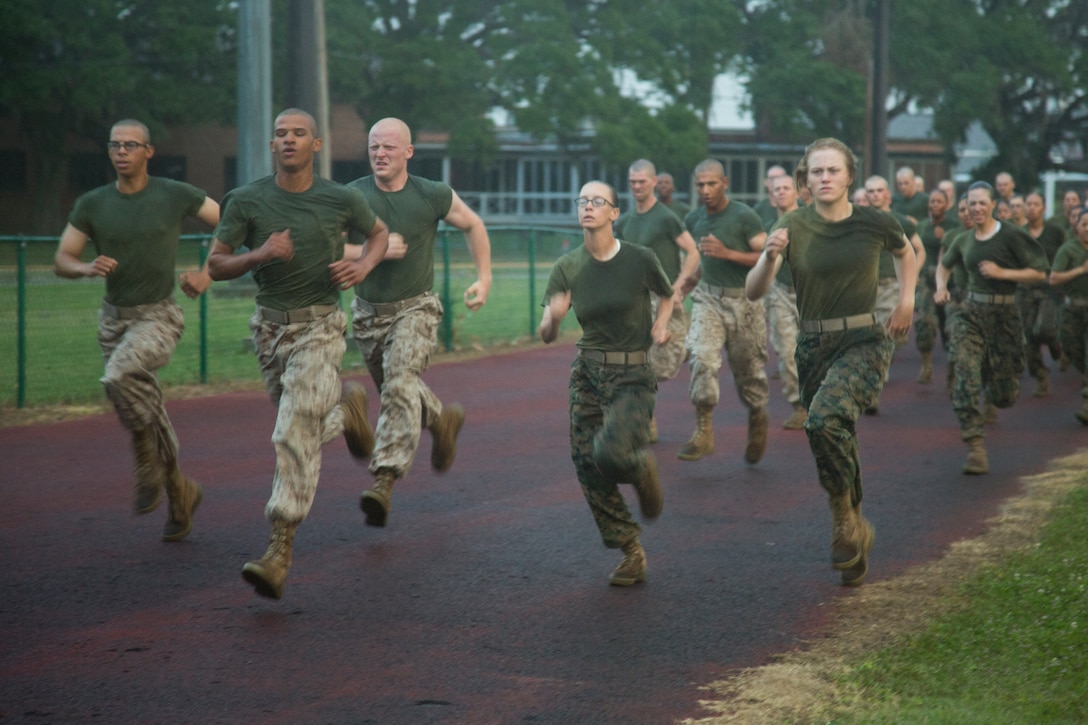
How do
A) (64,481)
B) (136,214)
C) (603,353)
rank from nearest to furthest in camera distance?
(603,353), (136,214), (64,481)

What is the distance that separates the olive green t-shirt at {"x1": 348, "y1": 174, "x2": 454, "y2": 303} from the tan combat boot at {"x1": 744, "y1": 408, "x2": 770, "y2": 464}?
10.1ft

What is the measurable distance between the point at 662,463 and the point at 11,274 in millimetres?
6497

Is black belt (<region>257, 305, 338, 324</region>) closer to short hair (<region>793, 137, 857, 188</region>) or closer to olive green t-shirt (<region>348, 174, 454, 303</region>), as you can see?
olive green t-shirt (<region>348, 174, 454, 303</region>)

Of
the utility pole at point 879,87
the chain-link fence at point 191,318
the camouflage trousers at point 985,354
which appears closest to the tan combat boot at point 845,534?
the camouflage trousers at point 985,354

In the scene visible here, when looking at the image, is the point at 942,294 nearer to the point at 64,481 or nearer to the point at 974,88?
the point at 64,481

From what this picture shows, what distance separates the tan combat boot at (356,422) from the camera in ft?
27.5

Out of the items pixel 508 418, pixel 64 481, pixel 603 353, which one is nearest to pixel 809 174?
pixel 603 353

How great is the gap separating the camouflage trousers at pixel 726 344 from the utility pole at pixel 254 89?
8913 millimetres

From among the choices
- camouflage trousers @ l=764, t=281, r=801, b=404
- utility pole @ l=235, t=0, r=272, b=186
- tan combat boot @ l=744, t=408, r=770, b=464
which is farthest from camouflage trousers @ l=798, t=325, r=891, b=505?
utility pole @ l=235, t=0, r=272, b=186

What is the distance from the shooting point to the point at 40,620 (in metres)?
6.37

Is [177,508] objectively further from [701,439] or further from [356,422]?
[701,439]

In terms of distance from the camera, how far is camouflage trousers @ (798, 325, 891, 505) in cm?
711

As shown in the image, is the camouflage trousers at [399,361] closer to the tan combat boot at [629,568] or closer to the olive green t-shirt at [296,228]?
the olive green t-shirt at [296,228]

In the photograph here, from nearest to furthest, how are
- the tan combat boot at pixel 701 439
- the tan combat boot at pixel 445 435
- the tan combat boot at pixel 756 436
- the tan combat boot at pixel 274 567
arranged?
the tan combat boot at pixel 274 567
the tan combat boot at pixel 445 435
the tan combat boot at pixel 756 436
the tan combat boot at pixel 701 439
